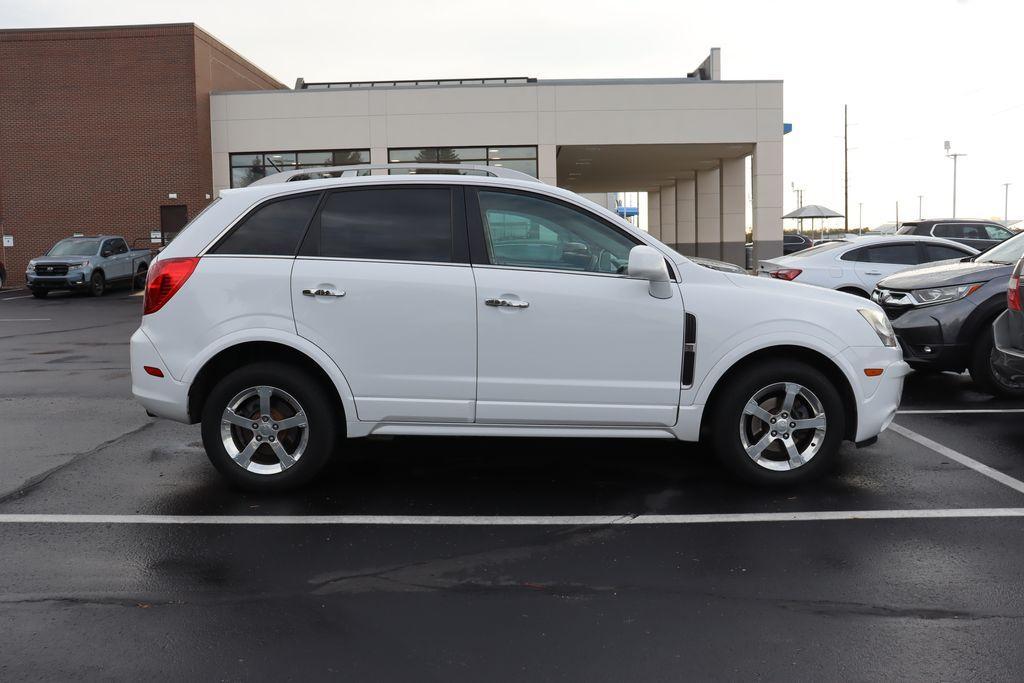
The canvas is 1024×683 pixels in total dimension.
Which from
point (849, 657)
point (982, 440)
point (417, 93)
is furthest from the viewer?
point (417, 93)

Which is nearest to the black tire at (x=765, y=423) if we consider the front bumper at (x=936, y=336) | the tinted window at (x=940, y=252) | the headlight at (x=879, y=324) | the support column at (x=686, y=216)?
the headlight at (x=879, y=324)

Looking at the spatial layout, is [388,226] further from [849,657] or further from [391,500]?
[849,657]

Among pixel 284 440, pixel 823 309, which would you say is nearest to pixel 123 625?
pixel 284 440

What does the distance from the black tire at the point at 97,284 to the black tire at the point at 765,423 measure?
82.6 feet

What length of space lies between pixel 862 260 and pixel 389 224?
985 cm

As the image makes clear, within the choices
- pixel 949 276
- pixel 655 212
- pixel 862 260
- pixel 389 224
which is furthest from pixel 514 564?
pixel 655 212

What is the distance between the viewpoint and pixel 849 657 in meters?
3.39

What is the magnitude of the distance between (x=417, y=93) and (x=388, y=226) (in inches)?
1085

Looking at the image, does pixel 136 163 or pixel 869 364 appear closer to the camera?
pixel 869 364

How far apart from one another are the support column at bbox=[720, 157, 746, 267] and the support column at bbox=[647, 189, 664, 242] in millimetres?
19665

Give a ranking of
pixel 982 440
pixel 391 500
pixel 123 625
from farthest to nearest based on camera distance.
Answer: pixel 982 440
pixel 391 500
pixel 123 625

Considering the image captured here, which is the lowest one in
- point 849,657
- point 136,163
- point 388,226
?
point 849,657

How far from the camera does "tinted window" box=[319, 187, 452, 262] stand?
5.52 metres

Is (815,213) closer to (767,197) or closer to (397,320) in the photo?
(767,197)
